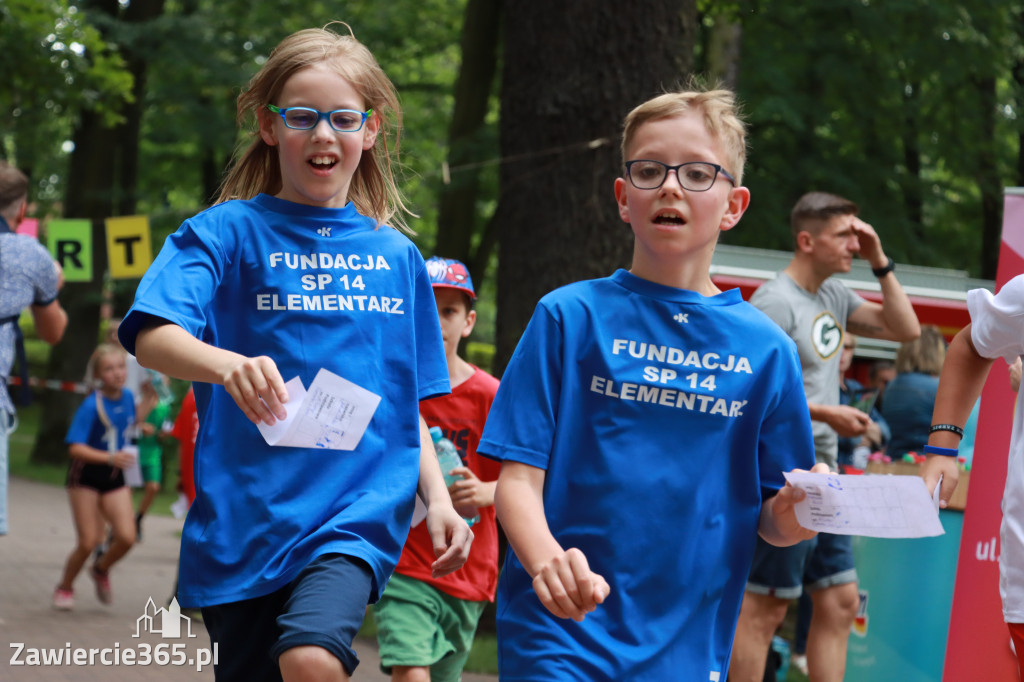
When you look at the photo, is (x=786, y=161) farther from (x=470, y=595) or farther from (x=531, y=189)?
(x=470, y=595)

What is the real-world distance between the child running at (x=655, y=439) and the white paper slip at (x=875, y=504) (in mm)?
93

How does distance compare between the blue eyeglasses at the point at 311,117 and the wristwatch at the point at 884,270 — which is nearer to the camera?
the blue eyeglasses at the point at 311,117

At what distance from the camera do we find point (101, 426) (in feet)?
32.0

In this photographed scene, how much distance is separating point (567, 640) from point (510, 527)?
0.27m

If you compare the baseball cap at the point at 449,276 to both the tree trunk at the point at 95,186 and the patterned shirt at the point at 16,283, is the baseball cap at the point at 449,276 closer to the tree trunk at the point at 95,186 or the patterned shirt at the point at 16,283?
the patterned shirt at the point at 16,283

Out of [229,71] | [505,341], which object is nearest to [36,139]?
[229,71]

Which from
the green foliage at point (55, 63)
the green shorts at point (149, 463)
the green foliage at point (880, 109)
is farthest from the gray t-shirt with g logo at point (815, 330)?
the green foliage at point (55, 63)

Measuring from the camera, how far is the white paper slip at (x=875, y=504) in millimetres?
2547

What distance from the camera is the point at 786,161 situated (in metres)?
14.3

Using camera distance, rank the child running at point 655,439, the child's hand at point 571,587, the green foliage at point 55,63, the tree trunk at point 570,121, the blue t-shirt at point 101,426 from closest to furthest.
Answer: the child's hand at point 571,587
the child running at point 655,439
the tree trunk at point 570,121
the blue t-shirt at point 101,426
the green foliage at point 55,63

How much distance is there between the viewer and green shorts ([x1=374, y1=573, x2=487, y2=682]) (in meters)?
4.39

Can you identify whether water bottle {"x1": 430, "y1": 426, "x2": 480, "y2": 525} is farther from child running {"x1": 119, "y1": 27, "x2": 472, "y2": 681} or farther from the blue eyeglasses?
the blue eyeglasses

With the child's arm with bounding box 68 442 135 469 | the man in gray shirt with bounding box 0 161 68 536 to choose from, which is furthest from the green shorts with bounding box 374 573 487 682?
the child's arm with bounding box 68 442 135 469

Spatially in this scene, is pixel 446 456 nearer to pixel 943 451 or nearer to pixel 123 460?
pixel 943 451
